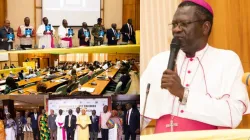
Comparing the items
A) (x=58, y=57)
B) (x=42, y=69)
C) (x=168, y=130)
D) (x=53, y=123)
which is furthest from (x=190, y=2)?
(x=53, y=123)

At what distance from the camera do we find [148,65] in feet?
A: 9.89

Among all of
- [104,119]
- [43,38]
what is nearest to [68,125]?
[104,119]

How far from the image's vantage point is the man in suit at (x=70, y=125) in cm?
394

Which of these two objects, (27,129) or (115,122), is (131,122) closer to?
(115,122)

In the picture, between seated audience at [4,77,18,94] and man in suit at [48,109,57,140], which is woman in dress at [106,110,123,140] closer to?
man in suit at [48,109,57,140]

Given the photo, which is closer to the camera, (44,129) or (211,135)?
(211,135)

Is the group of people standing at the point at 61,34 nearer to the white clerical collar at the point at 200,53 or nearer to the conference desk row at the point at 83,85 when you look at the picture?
the conference desk row at the point at 83,85

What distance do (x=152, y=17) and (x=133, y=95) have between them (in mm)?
985

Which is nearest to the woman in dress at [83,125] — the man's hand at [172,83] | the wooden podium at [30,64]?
the wooden podium at [30,64]

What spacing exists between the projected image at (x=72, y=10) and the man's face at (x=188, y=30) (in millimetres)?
1134

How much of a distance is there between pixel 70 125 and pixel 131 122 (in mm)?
701

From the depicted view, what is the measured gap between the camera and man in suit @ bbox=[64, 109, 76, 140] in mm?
3939

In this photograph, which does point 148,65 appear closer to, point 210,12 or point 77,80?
point 210,12

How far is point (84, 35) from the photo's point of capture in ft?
12.3
